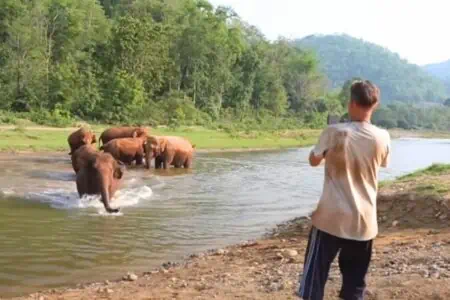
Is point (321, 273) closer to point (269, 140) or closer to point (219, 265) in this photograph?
point (219, 265)

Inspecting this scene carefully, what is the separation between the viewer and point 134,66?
57.7 metres

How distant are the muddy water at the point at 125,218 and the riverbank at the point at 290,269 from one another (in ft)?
2.92

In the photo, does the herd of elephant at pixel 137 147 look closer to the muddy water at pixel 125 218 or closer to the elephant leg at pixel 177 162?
the elephant leg at pixel 177 162

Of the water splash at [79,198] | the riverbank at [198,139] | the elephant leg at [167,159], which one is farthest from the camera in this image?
the riverbank at [198,139]

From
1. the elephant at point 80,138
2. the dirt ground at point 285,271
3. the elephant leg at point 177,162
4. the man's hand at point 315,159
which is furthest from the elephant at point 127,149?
the man's hand at point 315,159

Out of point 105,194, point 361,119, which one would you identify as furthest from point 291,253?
point 105,194

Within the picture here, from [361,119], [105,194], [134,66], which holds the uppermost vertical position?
[134,66]

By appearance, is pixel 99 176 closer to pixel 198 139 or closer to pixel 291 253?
pixel 291 253

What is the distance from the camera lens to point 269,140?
173 ft

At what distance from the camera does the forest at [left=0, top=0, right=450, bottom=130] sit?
1919 inches

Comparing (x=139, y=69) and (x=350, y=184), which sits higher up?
(x=139, y=69)

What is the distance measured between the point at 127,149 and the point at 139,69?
33.0m

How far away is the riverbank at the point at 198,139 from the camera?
31.2 m

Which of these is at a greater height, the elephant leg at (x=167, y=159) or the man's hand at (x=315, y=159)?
the man's hand at (x=315, y=159)
